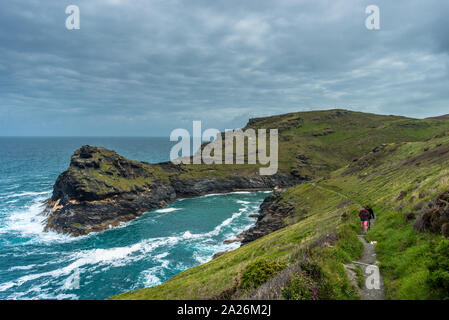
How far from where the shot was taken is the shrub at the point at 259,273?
15.0 meters

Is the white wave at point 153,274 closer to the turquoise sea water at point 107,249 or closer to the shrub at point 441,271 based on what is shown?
the turquoise sea water at point 107,249

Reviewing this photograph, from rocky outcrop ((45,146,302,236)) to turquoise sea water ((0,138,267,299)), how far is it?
5.75m

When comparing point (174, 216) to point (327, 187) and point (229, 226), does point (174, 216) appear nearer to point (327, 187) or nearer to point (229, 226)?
point (229, 226)

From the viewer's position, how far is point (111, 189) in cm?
→ 9656

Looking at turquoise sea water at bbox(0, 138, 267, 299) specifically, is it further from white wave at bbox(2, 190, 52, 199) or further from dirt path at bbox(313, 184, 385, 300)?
dirt path at bbox(313, 184, 385, 300)

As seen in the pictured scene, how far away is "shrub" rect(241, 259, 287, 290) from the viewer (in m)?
15.0

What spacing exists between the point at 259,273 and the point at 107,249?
64790 mm

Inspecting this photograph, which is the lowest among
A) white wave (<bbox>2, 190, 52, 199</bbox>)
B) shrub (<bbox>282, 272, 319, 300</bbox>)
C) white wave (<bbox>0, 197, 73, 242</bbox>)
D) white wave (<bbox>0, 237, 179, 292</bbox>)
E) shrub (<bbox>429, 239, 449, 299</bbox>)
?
white wave (<bbox>0, 237, 179, 292</bbox>)

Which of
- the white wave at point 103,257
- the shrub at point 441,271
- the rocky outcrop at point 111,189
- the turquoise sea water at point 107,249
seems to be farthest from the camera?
the rocky outcrop at point 111,189

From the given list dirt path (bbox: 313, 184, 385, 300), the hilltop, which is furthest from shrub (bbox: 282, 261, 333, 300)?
the hilltop

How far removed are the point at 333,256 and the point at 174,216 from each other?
292 feet

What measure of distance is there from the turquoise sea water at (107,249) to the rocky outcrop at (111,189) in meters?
5.75

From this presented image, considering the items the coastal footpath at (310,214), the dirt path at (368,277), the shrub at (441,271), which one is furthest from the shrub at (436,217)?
the dirt path at (368,277)

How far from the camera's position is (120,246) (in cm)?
6831
